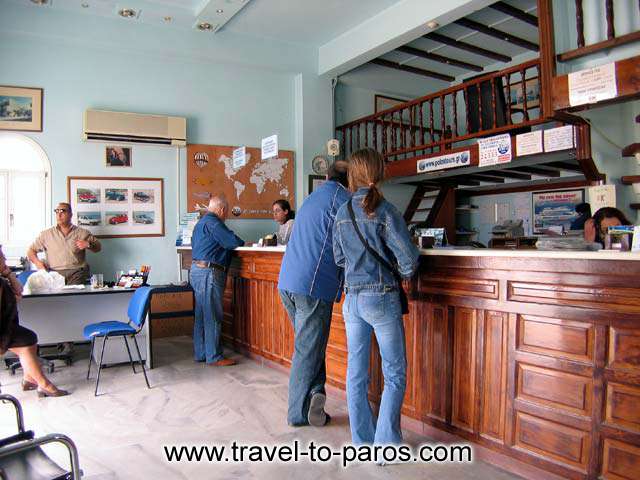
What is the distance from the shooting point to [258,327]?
16.8 feet

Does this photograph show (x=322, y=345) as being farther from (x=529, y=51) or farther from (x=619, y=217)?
(x=529, y=51)

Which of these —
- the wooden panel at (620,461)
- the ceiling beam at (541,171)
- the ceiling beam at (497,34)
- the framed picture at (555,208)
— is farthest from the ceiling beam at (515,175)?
the wooden panel at (620,461)

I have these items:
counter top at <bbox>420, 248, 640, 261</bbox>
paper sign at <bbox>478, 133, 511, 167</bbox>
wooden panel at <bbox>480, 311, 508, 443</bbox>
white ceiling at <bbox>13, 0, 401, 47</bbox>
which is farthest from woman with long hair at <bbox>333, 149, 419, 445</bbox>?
white ceiling at <bbox>13, 0, 401, 47</bbox>

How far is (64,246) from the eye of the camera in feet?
19.8

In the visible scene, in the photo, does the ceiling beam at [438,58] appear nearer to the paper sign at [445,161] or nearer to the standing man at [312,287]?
the paper sign at [445,161]

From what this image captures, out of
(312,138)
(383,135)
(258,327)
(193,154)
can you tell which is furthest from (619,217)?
(193,154)

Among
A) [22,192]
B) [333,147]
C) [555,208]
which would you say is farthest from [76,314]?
[555,208]

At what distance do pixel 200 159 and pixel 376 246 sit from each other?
5.23 meters

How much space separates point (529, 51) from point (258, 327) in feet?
22.4

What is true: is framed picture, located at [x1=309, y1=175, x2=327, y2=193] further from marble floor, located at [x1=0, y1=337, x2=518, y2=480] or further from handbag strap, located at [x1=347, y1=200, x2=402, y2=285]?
handbag strap, located at [x1=347, y1=200, x2=402, y2=285]

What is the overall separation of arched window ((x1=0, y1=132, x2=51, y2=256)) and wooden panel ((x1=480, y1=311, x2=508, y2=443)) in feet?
19.1

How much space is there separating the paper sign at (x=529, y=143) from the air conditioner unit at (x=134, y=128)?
4.48 metres

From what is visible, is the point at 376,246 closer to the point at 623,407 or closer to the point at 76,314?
the point at 623,407

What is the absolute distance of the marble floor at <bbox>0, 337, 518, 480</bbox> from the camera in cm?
276
